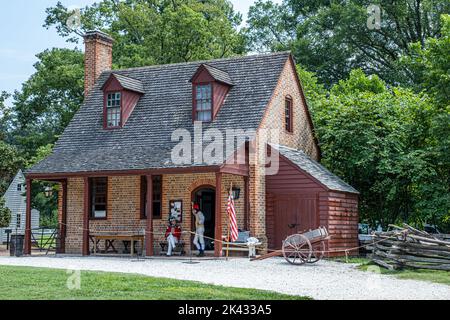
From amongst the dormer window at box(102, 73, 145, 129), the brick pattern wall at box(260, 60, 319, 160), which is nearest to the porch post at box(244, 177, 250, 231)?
the brick pattern wall at box(260, 60, 319, 160)

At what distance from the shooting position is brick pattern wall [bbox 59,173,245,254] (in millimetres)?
23828

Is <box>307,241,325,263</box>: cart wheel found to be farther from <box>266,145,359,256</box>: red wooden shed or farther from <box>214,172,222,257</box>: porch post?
<box>214,172,222,257</box>: porch post

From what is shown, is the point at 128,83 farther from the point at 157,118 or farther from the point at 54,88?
the point at 54,88

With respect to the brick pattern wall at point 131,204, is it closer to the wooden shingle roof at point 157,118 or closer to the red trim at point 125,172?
the wooden shingle roof at point 157,118

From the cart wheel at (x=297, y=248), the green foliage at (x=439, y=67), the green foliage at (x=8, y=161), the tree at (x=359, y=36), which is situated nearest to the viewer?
the cart wheel at (x=297, y=248)

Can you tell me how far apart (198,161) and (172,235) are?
2.72 metres

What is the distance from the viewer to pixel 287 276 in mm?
16328

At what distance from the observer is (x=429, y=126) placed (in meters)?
26.2

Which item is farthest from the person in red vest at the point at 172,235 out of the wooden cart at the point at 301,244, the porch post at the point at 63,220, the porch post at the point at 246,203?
the porch post at the point at 63,220

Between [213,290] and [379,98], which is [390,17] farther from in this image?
[213,290]

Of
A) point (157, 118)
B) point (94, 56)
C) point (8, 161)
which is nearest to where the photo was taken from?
point (157, 118)

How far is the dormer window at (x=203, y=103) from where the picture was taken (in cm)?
2494

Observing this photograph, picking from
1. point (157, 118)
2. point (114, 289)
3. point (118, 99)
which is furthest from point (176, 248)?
point (114, 289)
